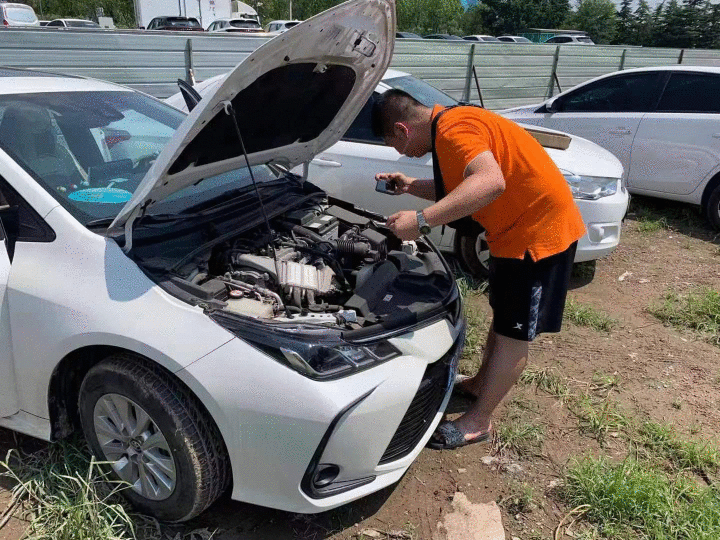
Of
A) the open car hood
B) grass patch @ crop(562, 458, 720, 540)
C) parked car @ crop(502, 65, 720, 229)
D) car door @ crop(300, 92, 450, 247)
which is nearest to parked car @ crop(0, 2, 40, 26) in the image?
car door @ crop(300, 92, 450, 247)

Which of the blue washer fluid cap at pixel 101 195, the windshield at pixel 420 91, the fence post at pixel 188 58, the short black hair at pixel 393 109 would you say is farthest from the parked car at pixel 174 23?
the short black hair at pixel 393 109

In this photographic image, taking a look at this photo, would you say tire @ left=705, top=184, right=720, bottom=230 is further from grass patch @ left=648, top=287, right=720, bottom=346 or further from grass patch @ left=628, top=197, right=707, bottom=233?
grass patch @ left=648, top=287, right=720, bottom=346

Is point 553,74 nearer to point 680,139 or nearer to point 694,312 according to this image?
point 680,139

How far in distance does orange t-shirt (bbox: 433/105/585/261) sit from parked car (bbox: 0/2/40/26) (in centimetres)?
2003

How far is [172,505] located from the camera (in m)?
2.20

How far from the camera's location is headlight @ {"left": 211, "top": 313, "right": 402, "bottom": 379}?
1.98m

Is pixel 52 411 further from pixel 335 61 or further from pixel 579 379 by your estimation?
pixel 579 379

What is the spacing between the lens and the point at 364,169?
4.59m

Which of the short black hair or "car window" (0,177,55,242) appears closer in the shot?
"car window" (0,177,55,242)

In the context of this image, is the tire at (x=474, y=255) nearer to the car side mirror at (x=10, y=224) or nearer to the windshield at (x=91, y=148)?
the windshield at (x=91, y=148)

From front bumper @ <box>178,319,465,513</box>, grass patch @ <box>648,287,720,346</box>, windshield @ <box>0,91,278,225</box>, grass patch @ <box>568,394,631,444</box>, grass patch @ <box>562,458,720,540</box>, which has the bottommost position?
grass patch @ <box>648,287,720,346</box>

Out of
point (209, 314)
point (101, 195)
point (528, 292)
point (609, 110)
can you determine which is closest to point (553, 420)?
point (528, 292)

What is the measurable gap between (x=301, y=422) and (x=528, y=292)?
1.25 m

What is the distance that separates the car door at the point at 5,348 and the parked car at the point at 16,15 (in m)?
19.4
